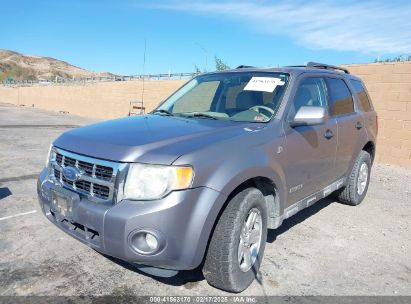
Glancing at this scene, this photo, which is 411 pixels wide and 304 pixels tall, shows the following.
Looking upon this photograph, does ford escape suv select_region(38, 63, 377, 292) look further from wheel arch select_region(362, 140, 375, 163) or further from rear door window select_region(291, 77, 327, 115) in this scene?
wheel arch select_region(362, 140, 375, 163)

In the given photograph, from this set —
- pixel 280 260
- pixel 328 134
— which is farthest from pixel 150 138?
pixel 328 134

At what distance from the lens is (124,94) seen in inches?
889

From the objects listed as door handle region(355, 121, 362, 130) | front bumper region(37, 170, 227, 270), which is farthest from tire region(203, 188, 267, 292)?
door handle region(355, 121, 362, 130)

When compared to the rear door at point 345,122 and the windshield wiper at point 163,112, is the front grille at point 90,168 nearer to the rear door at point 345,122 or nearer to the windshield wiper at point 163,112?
the windshield wiper at point 163,112

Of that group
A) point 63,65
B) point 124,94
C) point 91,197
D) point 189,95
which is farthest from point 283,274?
point 63,65

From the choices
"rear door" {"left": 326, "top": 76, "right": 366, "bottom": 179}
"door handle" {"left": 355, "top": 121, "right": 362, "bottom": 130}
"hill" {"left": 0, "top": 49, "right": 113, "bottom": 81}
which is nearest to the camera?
"rear door" {"left": 326, "top": 76, "right": 366, "bottom": 179}

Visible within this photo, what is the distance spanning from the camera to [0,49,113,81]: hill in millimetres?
108375

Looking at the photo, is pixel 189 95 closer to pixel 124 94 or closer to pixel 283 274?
pixel 283 274

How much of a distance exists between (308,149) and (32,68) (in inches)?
5135

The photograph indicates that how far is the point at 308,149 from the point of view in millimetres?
4031

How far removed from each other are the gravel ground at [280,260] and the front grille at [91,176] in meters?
0.86

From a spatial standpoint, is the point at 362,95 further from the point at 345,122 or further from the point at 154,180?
the point at 154,180

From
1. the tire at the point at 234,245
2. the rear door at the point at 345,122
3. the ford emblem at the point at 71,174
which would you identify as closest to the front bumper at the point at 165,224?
the tire at the point at 234,245

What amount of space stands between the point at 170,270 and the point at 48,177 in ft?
4.63
